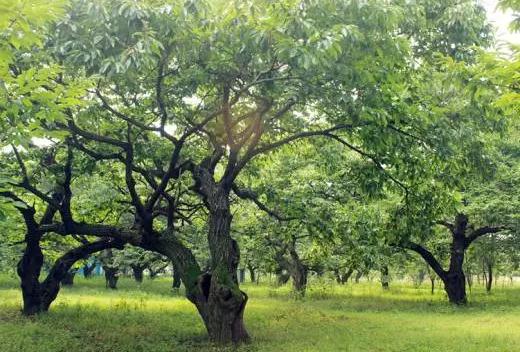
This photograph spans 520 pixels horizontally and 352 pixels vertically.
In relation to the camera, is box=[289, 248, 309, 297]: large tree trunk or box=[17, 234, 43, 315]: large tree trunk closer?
box=[17, 234, 43, 315]: large tree trunk

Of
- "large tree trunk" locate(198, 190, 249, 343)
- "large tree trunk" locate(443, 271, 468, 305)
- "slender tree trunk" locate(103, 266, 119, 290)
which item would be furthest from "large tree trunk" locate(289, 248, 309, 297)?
"large tree trunk" locate(198, 190, 249, 343)

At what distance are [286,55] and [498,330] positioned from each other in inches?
585

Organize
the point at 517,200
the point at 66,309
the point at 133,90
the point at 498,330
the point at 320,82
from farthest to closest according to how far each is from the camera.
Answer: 1. the point at 517,200
2. the point at 66,309
3. the point at 498,330
4. the point at 133,90
5. the point at 320,82

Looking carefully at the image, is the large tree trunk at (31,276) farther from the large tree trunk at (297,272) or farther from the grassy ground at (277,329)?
the large tree trunk at (297,272)

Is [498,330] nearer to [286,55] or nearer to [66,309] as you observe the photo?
[286,55]

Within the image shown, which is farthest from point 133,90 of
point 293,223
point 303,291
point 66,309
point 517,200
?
point 303,291

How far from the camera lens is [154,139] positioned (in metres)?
16.9

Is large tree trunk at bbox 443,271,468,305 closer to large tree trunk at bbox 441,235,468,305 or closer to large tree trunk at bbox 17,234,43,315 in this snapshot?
large tree trunk at bbox 441,235,468,305

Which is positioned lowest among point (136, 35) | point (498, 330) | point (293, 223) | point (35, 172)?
point (498, 330)

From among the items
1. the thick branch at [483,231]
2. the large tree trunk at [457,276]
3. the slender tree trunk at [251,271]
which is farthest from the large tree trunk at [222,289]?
the slender tree trunk at [251,271]

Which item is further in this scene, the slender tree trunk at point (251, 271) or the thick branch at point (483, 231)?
the slender tree trunk at point (251, 271)

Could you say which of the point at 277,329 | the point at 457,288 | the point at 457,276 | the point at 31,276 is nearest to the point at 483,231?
the point at 457,276

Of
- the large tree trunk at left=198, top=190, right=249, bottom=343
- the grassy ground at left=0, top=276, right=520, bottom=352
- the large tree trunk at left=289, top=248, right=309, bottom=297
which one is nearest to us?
the large tree trunk at left=198, top=190, right=249, bottom=343

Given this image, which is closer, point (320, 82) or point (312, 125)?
point (320, 82)
